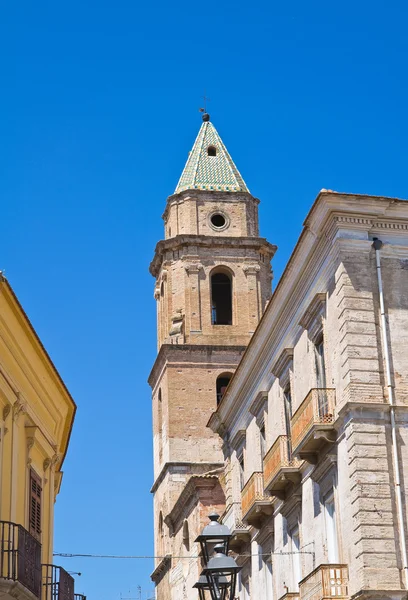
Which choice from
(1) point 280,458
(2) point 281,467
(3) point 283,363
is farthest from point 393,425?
(3) point 283,363

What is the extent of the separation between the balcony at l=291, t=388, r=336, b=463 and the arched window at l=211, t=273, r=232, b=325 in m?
26.1

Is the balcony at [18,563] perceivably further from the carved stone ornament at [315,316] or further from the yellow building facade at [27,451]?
the carved stone ornament at [315,316]

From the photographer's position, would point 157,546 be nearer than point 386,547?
No

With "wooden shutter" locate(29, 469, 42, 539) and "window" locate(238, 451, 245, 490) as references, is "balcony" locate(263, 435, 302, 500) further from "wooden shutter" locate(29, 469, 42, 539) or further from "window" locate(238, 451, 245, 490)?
"wooden shutter" locate(29, 469, 42, 539)

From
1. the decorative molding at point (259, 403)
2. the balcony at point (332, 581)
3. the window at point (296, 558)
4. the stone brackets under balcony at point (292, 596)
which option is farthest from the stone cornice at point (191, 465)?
the balcony at point (332, 581)

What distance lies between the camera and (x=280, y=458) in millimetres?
23688

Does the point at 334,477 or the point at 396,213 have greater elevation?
the point at 396,213

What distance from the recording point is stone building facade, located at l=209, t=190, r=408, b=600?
1928cm

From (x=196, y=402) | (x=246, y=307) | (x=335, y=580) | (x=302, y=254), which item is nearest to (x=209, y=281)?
(x=246, y=307)

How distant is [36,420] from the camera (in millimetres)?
18922

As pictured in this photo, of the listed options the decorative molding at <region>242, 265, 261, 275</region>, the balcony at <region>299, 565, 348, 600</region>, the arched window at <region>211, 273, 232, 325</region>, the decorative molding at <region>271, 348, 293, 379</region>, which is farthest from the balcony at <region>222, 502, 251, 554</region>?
the decorative molding at <region>242, 265, 261, 275</region>

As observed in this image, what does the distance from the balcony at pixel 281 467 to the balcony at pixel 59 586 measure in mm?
5754

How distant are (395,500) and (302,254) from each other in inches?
206

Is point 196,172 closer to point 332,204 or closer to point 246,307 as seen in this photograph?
point 246,307
